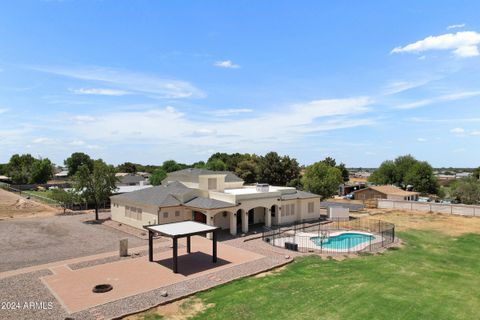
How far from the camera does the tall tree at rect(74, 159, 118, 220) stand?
40469 mm

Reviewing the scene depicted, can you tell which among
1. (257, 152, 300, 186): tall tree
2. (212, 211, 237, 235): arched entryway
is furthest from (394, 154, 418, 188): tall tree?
(212, 211, 237, 235): arched entryway

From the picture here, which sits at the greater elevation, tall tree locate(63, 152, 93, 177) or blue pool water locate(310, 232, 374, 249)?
tall tree locate(63, 152, 93, 177)

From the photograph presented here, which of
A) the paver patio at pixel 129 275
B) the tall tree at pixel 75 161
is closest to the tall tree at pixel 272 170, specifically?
the paver patio at pixel 129 275

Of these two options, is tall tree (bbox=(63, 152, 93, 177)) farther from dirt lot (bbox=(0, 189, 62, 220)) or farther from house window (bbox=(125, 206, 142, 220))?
house window (bbox=(125, 206, 142, 220))

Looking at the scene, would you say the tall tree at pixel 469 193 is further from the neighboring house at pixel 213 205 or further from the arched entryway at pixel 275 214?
the arched entryway at pixel 275 214

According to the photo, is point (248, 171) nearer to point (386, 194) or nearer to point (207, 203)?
point (386, 194)

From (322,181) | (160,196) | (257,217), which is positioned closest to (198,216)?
(160,196)

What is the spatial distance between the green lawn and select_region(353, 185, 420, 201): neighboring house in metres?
35.4

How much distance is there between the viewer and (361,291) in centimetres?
1733

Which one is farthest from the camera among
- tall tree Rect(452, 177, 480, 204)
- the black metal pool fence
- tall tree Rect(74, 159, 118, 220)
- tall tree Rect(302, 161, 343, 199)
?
tall tree Rect(452, 177, 480, 204)

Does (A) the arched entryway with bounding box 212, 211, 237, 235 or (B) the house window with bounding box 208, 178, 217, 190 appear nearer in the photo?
(A) the arched entryway with bounding box 212, 211, 237, 235

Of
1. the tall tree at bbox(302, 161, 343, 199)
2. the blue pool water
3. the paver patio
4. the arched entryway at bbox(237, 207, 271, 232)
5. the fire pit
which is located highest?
the tall tree at bbox(302, 161, 343, 199)

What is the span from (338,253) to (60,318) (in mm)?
19340

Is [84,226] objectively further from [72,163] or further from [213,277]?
[72,163]
